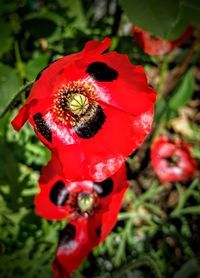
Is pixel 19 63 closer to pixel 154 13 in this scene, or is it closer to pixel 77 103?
pixel 77 103

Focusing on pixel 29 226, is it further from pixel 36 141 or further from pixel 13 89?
pixel 13 89

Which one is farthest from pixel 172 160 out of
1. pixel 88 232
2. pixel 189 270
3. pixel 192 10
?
pixel 192 10

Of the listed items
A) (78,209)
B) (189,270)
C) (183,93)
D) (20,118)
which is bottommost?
(189,270)

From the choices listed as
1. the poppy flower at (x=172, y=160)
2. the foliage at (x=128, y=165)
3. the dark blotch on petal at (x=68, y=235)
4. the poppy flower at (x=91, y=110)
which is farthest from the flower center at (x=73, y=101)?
the poppy flower at (x=172, y=160)

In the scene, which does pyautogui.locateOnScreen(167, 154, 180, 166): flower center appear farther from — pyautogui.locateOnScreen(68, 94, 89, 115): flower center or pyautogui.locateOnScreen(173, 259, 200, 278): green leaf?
pyautogui.locateOnScreen(68, 94, 89, 115): flower center

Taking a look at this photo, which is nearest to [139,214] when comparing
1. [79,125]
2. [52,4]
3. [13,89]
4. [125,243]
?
[125,243]
